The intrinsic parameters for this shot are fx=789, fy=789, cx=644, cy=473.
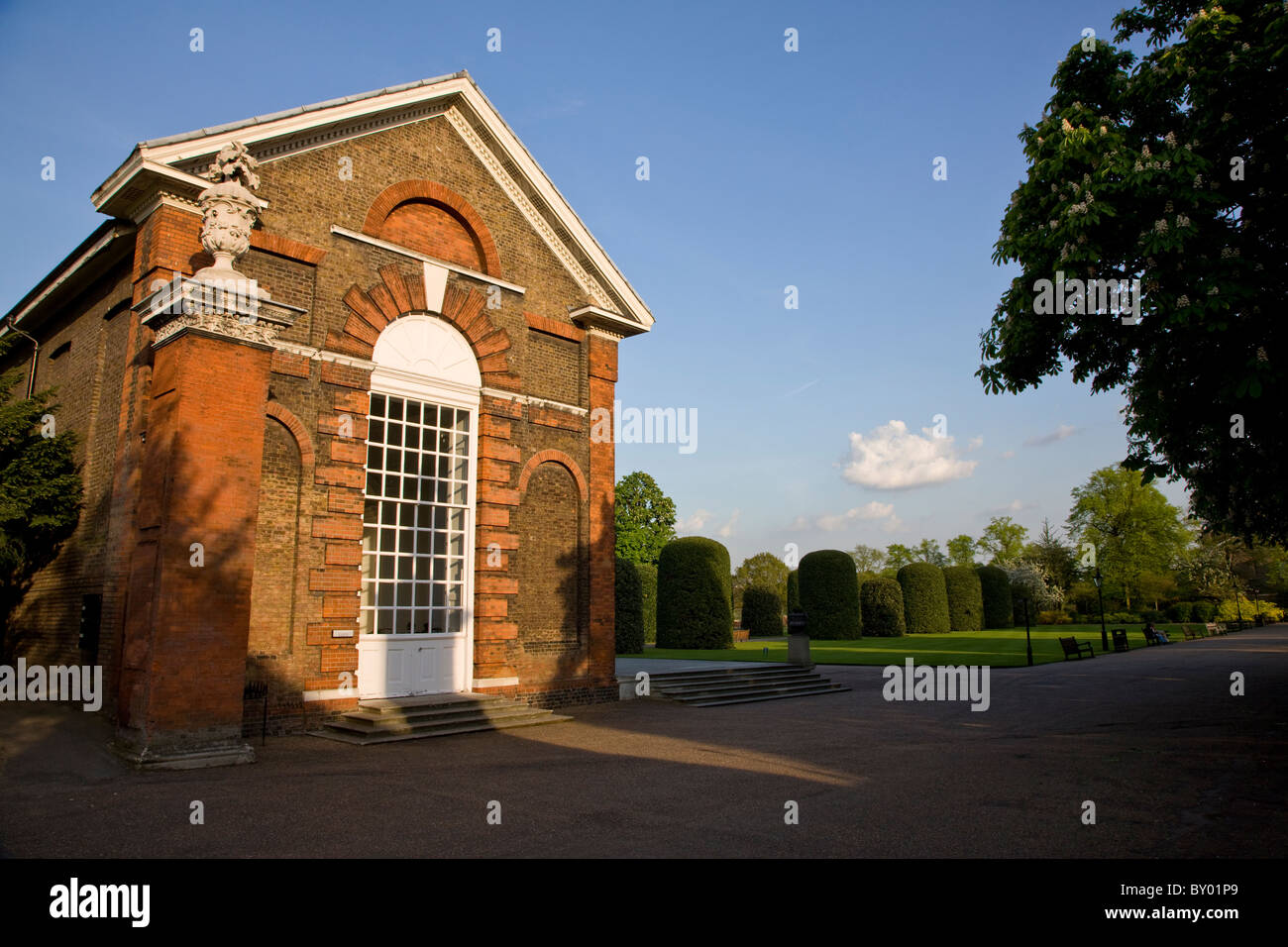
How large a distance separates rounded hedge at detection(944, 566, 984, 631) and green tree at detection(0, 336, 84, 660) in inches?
1648

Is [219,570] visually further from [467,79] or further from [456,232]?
[467,79]

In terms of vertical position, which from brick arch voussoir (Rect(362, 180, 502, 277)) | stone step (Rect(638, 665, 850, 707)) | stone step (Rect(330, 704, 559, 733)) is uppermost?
brick arch voussoir (Rect(362, 180, 502, 277))

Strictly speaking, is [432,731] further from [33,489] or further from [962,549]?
[962,549]

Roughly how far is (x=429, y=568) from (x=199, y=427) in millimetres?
4956

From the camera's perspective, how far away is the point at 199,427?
9.82 meters

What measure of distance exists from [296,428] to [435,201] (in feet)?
17.7

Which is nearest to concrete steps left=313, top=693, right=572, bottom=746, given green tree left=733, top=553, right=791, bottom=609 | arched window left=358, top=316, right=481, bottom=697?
arched window left=358, top=316, right=481, bottom=697

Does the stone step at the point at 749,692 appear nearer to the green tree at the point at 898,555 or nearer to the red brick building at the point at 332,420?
the red brick building at the point at 332,420

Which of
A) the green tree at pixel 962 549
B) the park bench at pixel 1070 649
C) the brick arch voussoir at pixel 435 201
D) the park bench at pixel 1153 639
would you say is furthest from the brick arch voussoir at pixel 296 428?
the green tree at pixel 962 549

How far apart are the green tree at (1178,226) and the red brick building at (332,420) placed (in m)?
8.85

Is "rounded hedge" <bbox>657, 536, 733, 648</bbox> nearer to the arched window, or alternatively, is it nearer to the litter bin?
the litter bin

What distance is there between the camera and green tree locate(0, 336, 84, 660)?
12.6m
